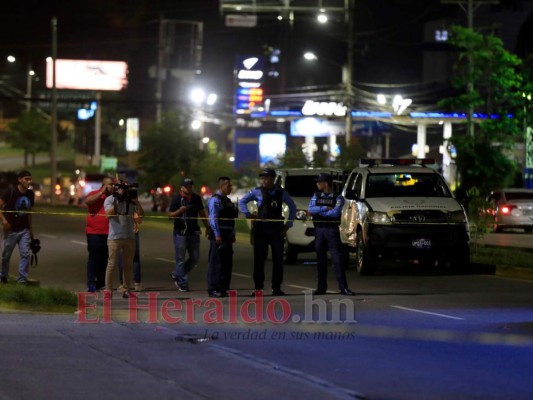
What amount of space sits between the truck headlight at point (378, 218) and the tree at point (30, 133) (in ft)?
284

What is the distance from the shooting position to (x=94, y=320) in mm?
14258

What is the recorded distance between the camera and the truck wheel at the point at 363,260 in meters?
21.5

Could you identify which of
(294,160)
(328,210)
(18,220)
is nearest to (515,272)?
(328,210)

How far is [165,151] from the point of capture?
60.7m

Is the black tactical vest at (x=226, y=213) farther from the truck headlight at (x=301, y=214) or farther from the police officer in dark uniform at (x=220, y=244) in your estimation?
the truck headlight at (x=301, y=214)

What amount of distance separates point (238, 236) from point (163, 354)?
23.1 m

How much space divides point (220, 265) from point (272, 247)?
2.91 feet

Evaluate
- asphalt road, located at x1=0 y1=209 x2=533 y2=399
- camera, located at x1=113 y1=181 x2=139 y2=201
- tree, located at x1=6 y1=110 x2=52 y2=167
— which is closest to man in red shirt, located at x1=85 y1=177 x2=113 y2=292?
camera, located at x1=113 y1=181 x2=139 y2=201

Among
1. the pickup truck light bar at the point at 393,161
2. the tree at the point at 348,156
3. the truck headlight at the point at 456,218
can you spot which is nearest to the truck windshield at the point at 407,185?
the pickup truck light bar at the point at 393,161

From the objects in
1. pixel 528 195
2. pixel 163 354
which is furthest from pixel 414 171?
pixel 528 195

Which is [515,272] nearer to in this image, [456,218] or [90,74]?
[456,218]

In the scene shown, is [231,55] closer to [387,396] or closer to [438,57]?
[438,57]

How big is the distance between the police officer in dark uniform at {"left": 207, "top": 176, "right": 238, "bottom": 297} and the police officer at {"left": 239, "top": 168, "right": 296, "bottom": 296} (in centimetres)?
32

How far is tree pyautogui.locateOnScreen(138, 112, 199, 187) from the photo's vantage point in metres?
60.2
